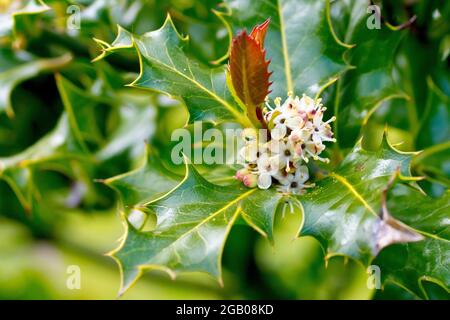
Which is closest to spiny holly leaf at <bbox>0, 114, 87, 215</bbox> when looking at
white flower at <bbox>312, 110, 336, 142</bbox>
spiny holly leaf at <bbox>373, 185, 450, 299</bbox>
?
white flower at <bbox>312, 110, 336, 142</bbox>

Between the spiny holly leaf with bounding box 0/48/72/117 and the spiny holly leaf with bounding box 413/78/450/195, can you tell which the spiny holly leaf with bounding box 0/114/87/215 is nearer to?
the spiny holly leaf with bounding box 0/48/72/117

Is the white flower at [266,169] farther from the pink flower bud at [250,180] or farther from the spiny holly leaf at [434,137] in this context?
the spiny holly leaf at [434,137]

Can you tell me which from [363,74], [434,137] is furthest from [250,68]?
[434,137]

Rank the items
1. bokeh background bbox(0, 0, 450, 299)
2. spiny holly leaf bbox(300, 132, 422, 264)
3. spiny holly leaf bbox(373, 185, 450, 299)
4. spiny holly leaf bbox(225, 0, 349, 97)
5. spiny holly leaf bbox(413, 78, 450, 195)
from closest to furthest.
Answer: spiny holly leaf bbox(300, 132, 422, 264)
spiny holly leaf bbox(373, 185, 450, 299)
spiny holly leaf bbox(225, 0, 349, 97)
spiny holly leaf bbox(413, 78, 450, 195)
bokeh background bbox(0, 0, 450, 299)

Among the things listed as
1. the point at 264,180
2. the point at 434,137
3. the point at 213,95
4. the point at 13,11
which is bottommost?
the point at 264,180

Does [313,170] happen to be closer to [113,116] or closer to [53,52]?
[113,116]

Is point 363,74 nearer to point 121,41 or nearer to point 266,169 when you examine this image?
point 266,169
